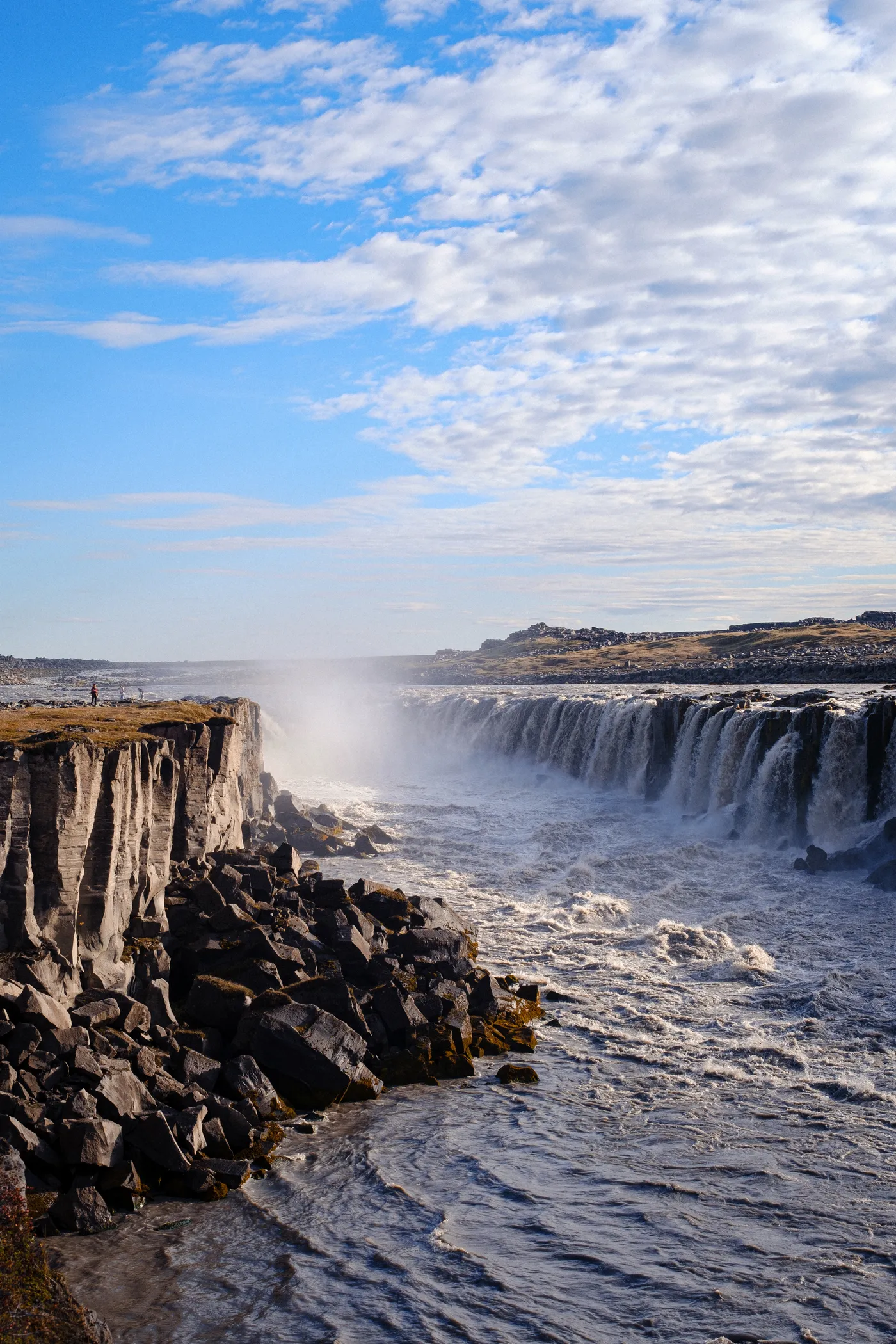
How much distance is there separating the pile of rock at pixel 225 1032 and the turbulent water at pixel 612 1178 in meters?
0.57

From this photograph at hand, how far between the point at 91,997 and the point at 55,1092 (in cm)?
289

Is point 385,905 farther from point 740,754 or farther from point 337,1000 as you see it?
point 740,754

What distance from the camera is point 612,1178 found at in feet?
46.4

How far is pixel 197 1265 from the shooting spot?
1195cm

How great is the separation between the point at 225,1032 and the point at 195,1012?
2.13 feet

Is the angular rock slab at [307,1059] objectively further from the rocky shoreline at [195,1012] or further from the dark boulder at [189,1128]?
the dark boulder at [189,1128]

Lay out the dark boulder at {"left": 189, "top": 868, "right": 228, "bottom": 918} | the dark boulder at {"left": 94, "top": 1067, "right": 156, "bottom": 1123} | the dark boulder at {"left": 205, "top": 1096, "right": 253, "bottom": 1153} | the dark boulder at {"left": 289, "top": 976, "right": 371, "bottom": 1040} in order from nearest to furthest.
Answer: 1. the dark boulder at {"left": 94, "top": 1067, "right": 156, "bottom": 1123}
2. the dark boulder at {"left": 205, "top": 1096, "right": 253, "bottom": 1153}
3. the dark boulder at {"left": 289, "top": 976, "right": 371, "bottom": 1040}
4. the dark boulder at {"left": 189, "top": 868, "right": 228, "bottom": 918}

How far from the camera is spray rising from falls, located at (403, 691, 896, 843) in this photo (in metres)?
→ 36.2

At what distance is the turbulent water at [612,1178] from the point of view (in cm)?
1130

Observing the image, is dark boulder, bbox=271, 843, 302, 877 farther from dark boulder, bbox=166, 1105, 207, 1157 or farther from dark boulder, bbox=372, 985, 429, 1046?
dark boulder, bbox=166, 1105, 207, 1157

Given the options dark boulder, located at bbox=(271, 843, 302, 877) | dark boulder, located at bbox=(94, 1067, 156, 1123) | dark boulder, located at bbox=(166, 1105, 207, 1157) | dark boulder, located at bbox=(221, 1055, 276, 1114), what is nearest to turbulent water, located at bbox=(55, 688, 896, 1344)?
dark boulder, located at bbox=(166, 1105, 207, 1157)

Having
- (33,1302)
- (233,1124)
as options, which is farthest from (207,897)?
(33,1302)

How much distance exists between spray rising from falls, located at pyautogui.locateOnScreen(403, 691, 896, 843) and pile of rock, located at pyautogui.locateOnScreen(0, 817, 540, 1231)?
1783cm

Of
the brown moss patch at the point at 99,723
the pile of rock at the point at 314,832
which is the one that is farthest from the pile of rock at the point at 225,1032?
the pile of rock at the point at 314,832
